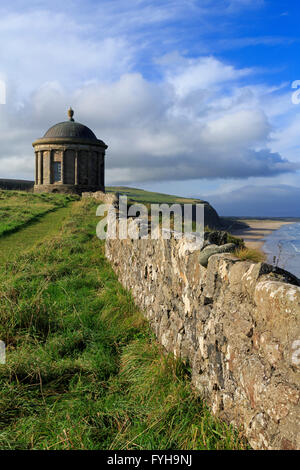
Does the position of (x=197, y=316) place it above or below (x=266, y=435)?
above

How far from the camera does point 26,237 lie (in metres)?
→ 12.4

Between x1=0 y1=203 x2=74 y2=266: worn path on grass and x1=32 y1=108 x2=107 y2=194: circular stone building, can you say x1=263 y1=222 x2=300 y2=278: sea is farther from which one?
x1=32 y1=108 x2=107 y2=194: circular stone building

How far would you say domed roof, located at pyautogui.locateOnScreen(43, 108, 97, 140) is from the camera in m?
44.8

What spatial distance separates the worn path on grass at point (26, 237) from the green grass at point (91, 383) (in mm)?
3658

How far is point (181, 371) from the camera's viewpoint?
3.59m

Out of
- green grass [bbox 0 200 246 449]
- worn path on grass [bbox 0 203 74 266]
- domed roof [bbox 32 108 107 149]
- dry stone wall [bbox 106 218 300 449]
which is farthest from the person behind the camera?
domed roof [bbox 32 108 107 149]

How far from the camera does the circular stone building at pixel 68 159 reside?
44.4m

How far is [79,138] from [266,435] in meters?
45.2

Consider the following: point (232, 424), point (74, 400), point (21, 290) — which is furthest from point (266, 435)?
point (21, 290)

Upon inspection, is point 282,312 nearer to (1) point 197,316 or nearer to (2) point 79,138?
(1) point 197,316

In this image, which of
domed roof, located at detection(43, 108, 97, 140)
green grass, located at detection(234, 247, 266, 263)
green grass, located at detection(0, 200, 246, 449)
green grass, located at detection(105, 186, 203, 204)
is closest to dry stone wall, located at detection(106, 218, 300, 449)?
green grass, located at detection(0, 200, 246, 449)

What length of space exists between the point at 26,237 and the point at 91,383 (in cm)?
972

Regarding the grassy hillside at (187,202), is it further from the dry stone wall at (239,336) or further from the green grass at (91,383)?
the dry stone wall at (239,336)
